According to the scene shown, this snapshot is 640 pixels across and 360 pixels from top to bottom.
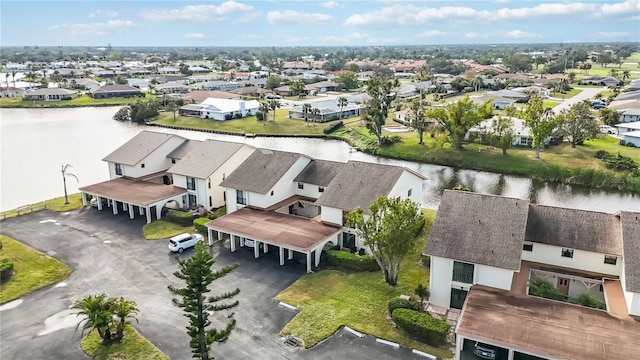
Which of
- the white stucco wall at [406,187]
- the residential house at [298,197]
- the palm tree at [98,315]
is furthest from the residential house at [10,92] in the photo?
the palm tree at [98,315]

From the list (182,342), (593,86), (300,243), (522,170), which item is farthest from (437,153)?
(593,86)

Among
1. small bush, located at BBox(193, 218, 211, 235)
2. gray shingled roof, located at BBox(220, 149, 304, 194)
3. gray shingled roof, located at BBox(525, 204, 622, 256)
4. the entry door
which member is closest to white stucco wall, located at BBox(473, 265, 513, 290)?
the entry door

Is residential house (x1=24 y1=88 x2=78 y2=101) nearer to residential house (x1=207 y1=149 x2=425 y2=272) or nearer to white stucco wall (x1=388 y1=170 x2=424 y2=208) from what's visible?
residential house (x1=207 y1=149 x2=425 y2=272)

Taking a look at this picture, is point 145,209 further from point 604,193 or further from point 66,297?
point 604,193

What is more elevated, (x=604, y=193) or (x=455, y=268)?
(x=455, y=268)

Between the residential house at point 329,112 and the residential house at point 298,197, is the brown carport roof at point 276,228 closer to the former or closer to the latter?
the residential house at point 298,197

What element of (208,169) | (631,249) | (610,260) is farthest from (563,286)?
(208,169)

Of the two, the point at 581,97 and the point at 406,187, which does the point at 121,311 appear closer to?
the point at 406,187
